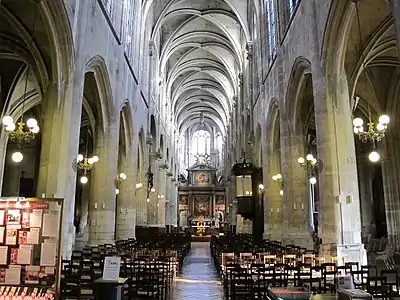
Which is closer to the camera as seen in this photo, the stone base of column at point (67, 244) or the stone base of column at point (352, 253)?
the stone base of column at point (67, 244)

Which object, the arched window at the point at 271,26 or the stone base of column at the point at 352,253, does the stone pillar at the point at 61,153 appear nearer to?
the stone base of column at the point at 352,253

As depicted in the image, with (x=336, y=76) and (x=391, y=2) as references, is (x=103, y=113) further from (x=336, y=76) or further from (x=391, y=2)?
(x=391, y=2)

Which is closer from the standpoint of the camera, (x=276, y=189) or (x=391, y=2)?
(x=391, y=2)

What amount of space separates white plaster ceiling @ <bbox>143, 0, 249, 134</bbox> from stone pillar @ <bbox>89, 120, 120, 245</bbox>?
1177 centimetres

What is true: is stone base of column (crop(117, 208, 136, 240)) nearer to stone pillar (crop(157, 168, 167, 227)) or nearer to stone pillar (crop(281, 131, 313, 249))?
stone pillar (crop(281, 131, 313, 249))

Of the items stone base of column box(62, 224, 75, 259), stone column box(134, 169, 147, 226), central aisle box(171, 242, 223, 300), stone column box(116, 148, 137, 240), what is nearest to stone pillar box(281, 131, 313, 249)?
central aisle box(171, 242, 223, 300)

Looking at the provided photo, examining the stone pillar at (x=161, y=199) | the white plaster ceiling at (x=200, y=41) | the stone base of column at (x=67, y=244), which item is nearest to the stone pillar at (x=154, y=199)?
the stone pillar at (x=161, y=199)

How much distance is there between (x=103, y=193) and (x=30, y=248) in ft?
33.7

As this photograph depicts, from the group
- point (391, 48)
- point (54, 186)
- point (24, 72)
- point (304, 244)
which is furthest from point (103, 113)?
point (391, 48)

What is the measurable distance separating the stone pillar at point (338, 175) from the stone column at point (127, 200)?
12.3 metres

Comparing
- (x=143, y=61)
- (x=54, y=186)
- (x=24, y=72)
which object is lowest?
(x=54, y=186)

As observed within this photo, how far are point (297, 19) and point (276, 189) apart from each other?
9.34 meters

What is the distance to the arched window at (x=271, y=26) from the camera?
19672mm

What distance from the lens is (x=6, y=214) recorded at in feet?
20.2
